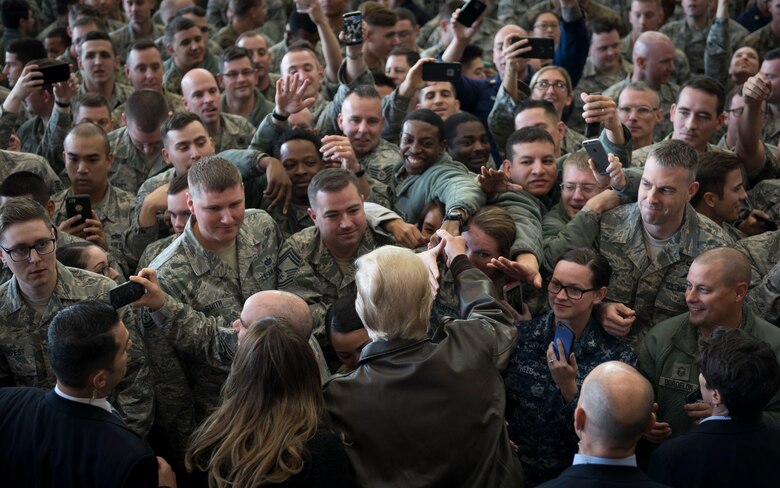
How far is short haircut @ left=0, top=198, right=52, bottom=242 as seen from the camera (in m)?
4.03

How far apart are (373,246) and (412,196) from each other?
63cm

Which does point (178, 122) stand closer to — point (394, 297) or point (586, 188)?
point (586, 188)

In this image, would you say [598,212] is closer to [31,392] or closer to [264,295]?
[264,295]

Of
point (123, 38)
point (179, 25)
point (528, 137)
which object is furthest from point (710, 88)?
point (123, 38)

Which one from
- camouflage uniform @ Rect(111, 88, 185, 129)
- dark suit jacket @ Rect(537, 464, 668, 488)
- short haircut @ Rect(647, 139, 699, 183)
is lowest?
dark suit jacket @ Rect(537, 464, 668, 488)

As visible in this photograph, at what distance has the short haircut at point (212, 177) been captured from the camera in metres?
4.30

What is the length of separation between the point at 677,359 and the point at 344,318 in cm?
140

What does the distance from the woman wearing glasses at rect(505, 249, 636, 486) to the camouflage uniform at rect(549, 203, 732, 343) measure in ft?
1.43

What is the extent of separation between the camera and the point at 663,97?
728 cm

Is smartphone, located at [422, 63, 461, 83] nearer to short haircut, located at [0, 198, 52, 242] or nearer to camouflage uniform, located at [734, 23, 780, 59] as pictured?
short haircut, located at [0, 198, 52, 242]

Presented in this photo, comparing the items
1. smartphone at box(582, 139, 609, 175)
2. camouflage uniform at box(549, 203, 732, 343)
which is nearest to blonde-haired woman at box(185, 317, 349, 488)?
camouflage uniform at box(549, 203, 732, 343)

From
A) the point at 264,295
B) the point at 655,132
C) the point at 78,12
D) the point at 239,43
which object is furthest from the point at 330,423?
the point at 78,12

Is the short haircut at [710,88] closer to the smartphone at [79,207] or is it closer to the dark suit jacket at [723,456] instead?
the dark suit jacket at [723,456]

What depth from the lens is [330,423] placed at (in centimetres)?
314
